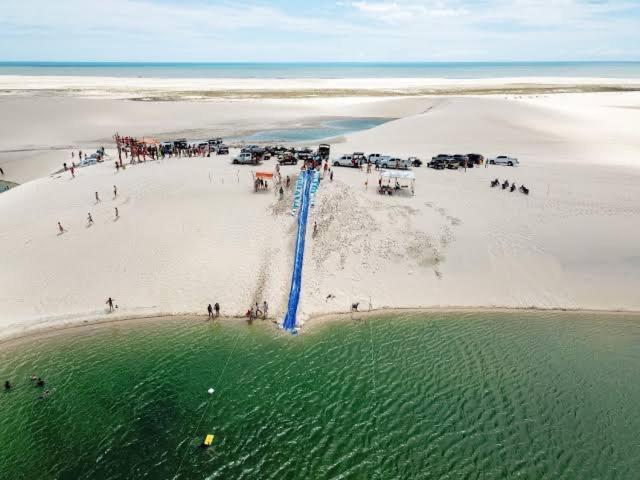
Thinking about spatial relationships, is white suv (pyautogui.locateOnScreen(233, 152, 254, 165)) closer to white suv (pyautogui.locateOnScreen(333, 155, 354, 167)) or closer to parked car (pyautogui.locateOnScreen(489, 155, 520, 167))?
white suv (pyautogui.locateOnScreen(333, 155, 354, 167))

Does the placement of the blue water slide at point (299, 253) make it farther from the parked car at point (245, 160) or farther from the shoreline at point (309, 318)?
the parked car at point (245, 160)

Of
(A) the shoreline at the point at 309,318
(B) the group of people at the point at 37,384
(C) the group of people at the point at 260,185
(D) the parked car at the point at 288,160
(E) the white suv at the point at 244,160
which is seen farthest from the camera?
(D) the parked car at the point at 288,160

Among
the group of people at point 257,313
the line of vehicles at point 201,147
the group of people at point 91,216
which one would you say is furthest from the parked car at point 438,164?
the group of people at point 91,216

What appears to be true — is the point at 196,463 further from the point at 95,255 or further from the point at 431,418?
the point at 95,255

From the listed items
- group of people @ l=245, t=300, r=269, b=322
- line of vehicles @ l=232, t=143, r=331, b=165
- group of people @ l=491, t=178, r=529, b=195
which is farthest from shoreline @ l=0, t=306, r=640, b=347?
line of vehicles @ l=232, t=143, r=331, b=165

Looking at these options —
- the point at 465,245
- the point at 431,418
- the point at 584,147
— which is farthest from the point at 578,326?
the point at 584,147

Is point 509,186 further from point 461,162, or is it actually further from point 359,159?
point 359,159
